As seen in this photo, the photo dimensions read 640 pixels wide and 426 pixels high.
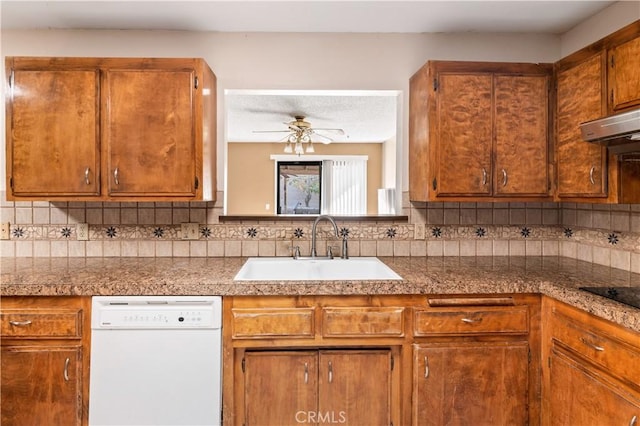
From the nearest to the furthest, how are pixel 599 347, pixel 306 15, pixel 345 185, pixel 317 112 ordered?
pixel 599 347, pixel 306 15, pixel 317 112, pixel 345 185

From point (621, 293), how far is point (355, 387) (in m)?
1.11

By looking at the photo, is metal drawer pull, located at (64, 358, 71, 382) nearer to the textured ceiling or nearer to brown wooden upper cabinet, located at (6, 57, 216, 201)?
brown wooden upper cabinet, located at (6, 57, 216, 201)

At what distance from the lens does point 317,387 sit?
5.56 ft

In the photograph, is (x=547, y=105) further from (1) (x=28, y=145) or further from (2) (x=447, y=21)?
(1) (x=28, y=145)

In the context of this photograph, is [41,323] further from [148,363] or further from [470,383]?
[470,383]

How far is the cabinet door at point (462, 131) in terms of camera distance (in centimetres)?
202

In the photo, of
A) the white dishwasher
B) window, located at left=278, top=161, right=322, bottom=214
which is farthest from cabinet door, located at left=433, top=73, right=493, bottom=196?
window, located at left=278, top=161, right=322, bottom=214

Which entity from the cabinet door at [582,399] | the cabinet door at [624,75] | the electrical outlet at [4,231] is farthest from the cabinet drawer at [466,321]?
the electrical outlet at [4,231]

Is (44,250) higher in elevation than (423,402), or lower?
higher

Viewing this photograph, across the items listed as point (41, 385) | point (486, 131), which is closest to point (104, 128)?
point (41, 385)

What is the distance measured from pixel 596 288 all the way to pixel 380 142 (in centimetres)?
586

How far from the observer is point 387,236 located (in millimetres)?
2363

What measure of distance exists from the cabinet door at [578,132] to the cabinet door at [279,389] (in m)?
1.49

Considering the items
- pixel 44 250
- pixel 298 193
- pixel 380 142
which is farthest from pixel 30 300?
pixel 380 142
